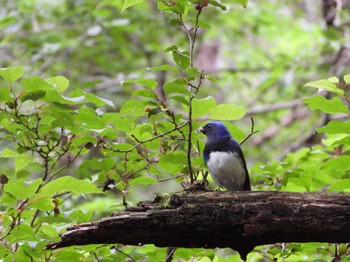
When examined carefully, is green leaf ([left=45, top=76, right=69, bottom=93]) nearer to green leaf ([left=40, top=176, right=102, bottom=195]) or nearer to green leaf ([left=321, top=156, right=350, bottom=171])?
green leaf ([left=40, top=176, right=102, bottom=195])

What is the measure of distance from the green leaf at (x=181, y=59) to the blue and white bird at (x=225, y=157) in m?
0.75

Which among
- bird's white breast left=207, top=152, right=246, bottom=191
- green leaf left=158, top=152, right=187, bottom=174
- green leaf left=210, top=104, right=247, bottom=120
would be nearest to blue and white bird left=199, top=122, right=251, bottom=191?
bird's white breast left=207, top=152, right=246, bottom=191

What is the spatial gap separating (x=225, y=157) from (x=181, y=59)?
0.96 meters

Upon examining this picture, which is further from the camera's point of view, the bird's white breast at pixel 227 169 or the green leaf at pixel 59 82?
the bird's white breast at pixel 227 169

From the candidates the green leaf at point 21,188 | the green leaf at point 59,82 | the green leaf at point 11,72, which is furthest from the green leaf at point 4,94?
the green leaf at point 21,188

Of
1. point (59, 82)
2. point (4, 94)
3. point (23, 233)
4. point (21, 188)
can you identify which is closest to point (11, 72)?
point (4, 94)

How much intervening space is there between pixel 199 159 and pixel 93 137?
21.7 inches

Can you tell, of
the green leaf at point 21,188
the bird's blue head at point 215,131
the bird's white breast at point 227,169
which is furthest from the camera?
the bird's blue head at point 215,131

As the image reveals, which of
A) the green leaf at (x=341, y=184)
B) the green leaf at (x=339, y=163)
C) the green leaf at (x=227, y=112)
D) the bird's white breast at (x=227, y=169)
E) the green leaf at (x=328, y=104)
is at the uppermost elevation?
the green leaf at (x=328, y=104)

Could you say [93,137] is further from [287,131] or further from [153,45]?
[287,131]

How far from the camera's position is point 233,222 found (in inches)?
84.1

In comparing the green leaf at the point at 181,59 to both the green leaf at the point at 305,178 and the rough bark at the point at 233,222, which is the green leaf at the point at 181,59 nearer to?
the rough bark at the point at 233,222

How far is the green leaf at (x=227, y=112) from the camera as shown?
2.44 m

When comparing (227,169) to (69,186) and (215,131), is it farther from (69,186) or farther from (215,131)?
(69,186)
